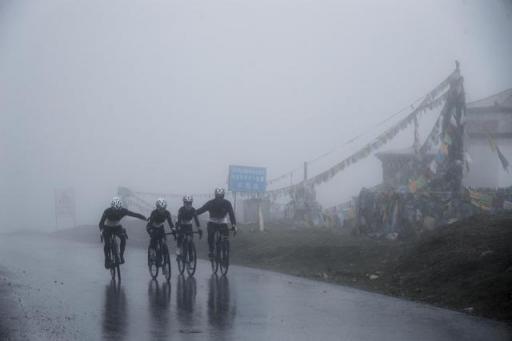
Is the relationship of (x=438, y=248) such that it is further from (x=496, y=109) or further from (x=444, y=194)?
(x=496, y=109)

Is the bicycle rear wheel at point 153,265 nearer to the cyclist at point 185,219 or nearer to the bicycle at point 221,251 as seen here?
the cyclist at point 185,219

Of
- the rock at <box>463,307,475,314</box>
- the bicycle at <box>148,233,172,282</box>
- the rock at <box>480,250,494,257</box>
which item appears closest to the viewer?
the rock at <box>463,307,475,314</box>

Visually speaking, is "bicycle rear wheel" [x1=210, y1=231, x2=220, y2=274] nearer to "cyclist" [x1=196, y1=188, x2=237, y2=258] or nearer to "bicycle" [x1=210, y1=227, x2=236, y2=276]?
"bicycle" [x1=210, y1=227, x2=236, y2=276]

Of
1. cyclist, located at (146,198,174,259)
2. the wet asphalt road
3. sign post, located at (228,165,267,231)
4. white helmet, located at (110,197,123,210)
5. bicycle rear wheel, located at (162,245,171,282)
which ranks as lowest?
the wet asphalt road

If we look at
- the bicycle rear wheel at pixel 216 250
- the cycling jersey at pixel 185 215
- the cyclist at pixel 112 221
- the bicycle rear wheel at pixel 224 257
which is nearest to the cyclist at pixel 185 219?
the cycling jersey at pixel 185 215

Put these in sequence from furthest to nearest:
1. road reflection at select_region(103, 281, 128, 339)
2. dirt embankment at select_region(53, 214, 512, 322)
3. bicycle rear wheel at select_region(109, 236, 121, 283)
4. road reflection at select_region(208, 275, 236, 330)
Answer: bicycle rear wheel at select_region(109, 236, 121, 283) → dirt embankment at select_region(53, 214, 512, 322) → road reflection at select_region(208, 275, 236, 330) → road reflection at select_region(103, 281, 128, 339)

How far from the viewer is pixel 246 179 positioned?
31.9 metres

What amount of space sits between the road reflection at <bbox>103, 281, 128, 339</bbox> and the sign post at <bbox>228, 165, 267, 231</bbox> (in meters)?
16.2

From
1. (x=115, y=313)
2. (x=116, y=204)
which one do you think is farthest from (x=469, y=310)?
(x=116, y=204)

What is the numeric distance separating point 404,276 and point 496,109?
2540 cm

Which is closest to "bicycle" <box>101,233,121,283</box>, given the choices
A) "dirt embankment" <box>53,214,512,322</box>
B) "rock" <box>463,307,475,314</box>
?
"dirt embankment" <box>53,214,512,322</box>

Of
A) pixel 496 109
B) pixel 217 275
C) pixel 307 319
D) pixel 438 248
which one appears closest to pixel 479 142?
pixel 496 109

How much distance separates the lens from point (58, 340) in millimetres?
9008

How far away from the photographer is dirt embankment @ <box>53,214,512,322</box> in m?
13.7
